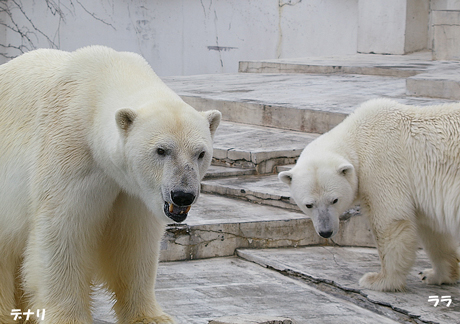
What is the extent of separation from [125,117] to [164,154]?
0.59ft

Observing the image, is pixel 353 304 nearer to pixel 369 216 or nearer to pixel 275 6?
pixel 369 216

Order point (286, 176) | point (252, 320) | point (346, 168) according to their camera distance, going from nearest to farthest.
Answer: point (252, 320), point (346, 168), point (286, 176)

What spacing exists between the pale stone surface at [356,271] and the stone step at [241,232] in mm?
76

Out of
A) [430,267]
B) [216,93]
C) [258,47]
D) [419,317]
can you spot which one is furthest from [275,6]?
[419,317]

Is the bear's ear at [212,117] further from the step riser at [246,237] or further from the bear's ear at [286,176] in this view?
the step riser at [246,237]

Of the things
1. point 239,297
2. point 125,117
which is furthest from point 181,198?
point 239,297

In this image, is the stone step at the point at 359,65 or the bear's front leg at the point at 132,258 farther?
the stone step at the point at 359,65

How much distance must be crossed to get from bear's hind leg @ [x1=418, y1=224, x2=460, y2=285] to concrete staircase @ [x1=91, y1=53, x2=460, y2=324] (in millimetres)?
76

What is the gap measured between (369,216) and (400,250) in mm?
254

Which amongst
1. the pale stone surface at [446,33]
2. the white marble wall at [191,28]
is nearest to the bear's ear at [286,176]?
the pale stone surface at [446,33]

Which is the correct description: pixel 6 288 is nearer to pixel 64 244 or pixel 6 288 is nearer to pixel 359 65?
pixel 64 244

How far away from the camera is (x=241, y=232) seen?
13.1 ft

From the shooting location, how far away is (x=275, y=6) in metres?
13.6

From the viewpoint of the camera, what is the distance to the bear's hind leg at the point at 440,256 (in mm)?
3514
